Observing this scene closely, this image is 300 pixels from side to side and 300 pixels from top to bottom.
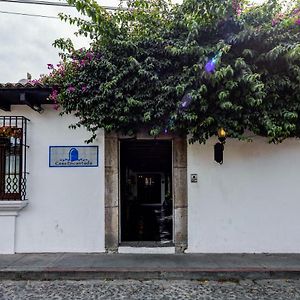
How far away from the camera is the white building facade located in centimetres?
808

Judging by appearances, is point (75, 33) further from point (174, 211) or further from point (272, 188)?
point (272, 188)

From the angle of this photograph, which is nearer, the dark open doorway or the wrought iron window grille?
the wrought iron window grille

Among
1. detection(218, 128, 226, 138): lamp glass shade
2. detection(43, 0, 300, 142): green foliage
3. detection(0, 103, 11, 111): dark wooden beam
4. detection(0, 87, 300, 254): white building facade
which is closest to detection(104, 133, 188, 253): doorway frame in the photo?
detection(0, 87, 300, 254): white building facade

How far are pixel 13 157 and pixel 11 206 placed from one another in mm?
1101

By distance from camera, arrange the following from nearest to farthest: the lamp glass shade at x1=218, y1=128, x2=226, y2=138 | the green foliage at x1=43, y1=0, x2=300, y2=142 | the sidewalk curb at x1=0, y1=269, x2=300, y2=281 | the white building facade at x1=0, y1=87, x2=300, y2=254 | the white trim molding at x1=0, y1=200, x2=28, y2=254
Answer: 1. the sidewalk curb at x1=0, y1=269, x2=300, y2=281
2. the green foliage at x1=43, y1=0, x2=300, y2=142
3. the lamp glass shade at x1=218, y1=128, x2=226, y2=138
4. the white trim molding at x1=0, y1=200, x2=28, y2=254
5. the white building facade at x1=0, y1=87, x2=300, y2=254

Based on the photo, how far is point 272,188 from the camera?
8211 mm

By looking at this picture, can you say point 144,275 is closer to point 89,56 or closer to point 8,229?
point 8,229

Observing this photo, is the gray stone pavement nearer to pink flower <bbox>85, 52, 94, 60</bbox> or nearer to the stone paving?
the stone paving

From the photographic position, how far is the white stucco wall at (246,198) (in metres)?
8.09

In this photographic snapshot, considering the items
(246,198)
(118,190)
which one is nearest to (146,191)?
(118,190)

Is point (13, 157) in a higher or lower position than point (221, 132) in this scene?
lower

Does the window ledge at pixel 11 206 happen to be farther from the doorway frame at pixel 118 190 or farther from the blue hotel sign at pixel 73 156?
the doorway frame at pixel 118 190

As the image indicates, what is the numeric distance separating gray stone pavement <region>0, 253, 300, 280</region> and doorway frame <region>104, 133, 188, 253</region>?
0.41m

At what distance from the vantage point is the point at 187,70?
7.12m
